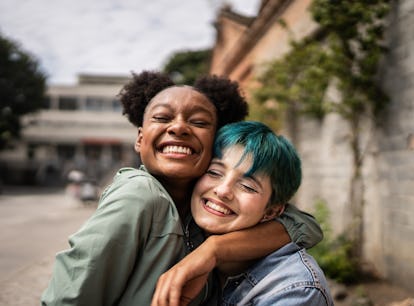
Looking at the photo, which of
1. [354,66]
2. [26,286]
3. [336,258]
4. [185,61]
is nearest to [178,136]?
[26,286]

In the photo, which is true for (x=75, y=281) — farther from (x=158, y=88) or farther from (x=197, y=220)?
(x=158, y=88)

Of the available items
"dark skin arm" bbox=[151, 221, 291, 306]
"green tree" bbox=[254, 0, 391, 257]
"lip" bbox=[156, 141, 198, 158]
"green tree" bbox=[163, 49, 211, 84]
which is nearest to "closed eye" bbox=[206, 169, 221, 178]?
Answer: "lip" bbox=[156, 141, 198, 158]

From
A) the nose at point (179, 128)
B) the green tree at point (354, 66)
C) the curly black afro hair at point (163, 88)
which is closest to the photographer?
the nose at point (179, 128)

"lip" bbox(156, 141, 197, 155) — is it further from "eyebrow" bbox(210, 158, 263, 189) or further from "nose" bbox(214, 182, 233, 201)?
"nose" bbox(214, 182, 233, 201)

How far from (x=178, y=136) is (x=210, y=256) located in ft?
1.83

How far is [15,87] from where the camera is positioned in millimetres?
24969

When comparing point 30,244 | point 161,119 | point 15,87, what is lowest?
point 30,244

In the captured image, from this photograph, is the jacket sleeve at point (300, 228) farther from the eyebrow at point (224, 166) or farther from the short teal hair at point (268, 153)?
the eyebrow at point (224, 166)

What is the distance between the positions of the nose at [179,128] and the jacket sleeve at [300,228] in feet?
1.99

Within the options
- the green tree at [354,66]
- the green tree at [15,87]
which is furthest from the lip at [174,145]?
the green tree at [15,87]

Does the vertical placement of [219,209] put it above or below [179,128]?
below

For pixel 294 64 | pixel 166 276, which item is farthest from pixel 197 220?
pixel 294 64

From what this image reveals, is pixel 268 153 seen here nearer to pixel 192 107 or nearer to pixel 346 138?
pixel 192 107

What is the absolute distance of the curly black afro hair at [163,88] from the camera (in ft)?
7.09
